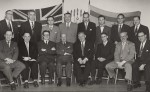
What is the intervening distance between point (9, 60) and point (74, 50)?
146 centimetres

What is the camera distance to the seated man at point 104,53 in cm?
723

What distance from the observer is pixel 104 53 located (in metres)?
7.39

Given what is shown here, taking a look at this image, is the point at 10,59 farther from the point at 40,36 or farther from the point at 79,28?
the point at 79,28

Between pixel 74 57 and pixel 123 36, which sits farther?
pixel 74 57

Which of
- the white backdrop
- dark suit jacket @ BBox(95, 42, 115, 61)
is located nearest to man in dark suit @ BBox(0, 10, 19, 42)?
the white backdrop

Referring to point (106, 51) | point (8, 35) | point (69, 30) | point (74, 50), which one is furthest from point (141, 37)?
point (8, 35)

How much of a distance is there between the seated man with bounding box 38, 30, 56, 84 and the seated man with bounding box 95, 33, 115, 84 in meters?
1.00

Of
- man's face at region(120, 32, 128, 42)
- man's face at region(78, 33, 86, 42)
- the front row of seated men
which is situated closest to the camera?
the front row of seated men

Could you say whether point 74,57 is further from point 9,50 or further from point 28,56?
point 9,50

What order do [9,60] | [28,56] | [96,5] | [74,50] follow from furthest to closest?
[96,5] → [74,50] → [28,56] → [9,60]

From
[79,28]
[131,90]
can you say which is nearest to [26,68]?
[79,28]

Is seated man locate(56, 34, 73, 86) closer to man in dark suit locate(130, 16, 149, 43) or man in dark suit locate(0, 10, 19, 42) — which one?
man in dark suit locate(0, 10, 19, 42)

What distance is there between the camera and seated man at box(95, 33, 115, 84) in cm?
723

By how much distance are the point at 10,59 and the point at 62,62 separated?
1126mm
